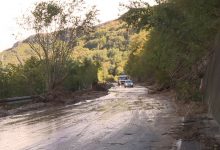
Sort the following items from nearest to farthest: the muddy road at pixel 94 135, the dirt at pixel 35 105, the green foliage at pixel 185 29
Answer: the muddy road at pixel 94 135, the green foliage at pixel 185 29, the dirt at pixel 35 105

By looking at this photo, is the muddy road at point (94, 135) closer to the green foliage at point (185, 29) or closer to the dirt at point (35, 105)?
the green foliage at point (185, 29)

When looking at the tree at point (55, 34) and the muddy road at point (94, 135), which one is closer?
the muddy road at point (94, 135)

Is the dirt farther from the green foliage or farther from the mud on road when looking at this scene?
the green foliage

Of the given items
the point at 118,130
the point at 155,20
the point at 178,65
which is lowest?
the point at 118,130

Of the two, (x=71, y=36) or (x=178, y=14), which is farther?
(x=71, y=36)

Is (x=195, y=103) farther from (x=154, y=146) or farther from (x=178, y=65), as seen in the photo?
(x=154, y=146)

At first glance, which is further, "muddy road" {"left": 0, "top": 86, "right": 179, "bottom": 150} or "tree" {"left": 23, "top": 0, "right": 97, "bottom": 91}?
"tree" {"left": 23, "top": 0, "right": 97, "bottom": 91}

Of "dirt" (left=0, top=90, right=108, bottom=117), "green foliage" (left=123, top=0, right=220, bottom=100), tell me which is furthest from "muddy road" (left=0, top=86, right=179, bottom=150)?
"dirt" (left=0, top=90, right=108, bottom=117)

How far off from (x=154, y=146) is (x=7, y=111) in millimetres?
16862

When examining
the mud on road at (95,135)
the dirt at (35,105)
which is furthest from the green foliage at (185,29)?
the dirt at (35,105)

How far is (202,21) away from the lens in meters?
16.3

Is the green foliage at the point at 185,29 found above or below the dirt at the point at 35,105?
above

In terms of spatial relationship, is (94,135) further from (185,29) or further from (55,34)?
(55,34)

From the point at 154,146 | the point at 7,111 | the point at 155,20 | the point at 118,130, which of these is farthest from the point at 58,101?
the point at 154,146
